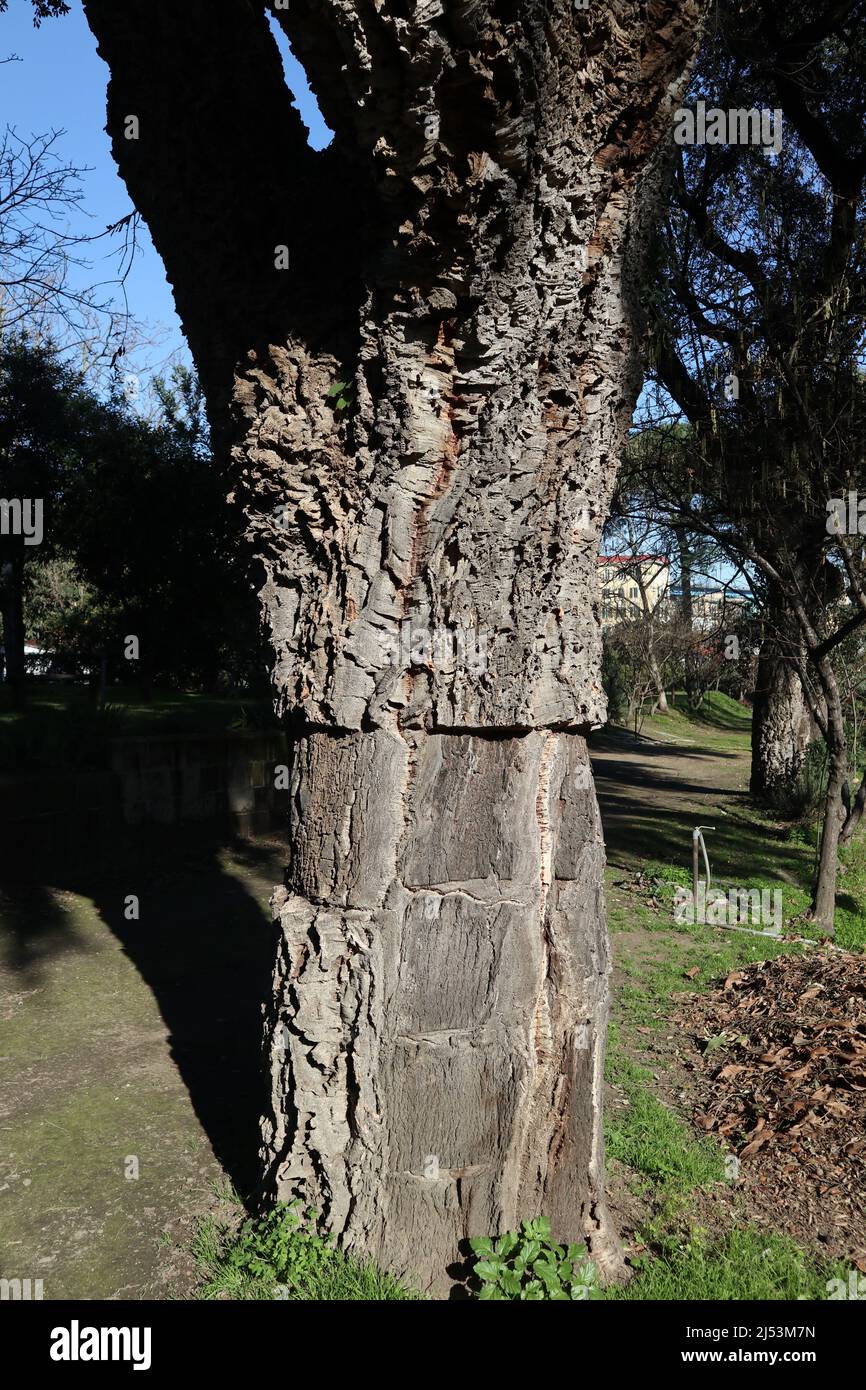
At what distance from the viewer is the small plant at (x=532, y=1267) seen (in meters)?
3.20

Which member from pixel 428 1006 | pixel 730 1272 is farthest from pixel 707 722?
pixel 428 1006

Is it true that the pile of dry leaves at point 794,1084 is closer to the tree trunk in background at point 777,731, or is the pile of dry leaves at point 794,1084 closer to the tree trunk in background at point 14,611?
the tree trunk in background at point 777,731

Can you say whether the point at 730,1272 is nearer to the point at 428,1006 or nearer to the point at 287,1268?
the point at 428,1006

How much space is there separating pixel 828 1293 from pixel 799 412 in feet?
19.5

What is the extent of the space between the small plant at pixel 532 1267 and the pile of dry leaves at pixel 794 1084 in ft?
3.44

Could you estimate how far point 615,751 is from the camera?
21672 mm

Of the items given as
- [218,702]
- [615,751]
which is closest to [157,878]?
[218,702]

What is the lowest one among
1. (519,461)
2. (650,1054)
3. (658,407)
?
(650,1054)

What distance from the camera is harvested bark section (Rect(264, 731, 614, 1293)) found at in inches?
133

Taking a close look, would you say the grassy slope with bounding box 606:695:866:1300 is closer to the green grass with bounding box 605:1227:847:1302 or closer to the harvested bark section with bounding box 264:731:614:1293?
the green grass with bounding box 605:1227:847:1302

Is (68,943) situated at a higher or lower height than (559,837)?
lower

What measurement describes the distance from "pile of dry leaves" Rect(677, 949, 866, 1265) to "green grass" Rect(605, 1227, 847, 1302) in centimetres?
22

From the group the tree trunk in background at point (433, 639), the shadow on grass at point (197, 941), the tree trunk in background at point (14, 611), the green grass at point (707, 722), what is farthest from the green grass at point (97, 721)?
the green grass at point (707, 722)
